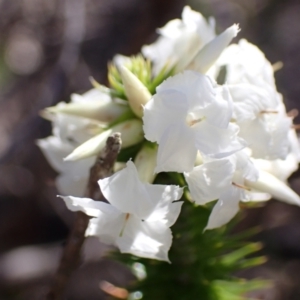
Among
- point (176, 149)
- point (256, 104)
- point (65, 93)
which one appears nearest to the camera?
point (176, 149)

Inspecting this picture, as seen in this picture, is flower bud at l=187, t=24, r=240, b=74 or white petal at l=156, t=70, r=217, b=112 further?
flower bud at l=187, t=24, r=240, b=74

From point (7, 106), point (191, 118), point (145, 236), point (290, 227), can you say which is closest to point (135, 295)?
point (145, 236)

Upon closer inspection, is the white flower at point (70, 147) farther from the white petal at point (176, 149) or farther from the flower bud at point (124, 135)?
the white petal at point (176, 149)

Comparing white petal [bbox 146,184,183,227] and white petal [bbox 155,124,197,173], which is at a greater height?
white petal [bbox 155,124,197,173]

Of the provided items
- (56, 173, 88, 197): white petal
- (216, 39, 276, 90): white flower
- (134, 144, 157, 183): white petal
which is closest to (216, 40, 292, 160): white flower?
(216, 39, 276, 90): white flower

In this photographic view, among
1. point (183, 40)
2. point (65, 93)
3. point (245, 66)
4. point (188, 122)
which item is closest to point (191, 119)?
point (188, 122)

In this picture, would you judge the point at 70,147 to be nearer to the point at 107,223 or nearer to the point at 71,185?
the point at 71,185

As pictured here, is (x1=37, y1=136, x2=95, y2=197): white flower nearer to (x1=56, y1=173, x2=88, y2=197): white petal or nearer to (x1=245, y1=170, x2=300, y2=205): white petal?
(x1=56, y1=173, x2=88, y2=197): white petal
